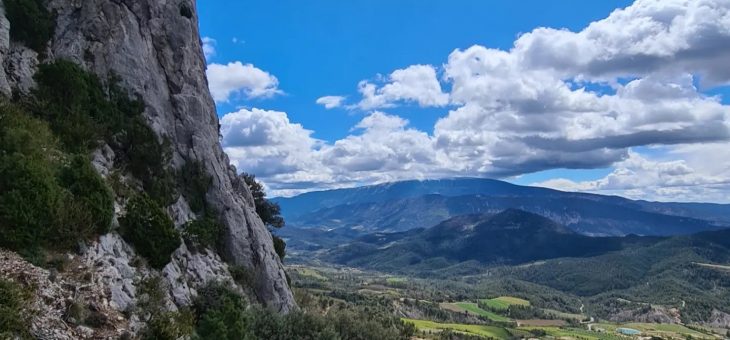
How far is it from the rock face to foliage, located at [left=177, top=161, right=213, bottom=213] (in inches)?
27.5

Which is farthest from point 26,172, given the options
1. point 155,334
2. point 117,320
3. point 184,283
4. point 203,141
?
point 203,141

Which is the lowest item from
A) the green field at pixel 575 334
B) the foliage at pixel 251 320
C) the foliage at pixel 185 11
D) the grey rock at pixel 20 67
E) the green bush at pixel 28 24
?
the green field at pixel 575 334

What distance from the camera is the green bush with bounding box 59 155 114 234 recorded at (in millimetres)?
21969

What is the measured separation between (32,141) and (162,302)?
30.7ft

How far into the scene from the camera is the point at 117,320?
61.2 feet

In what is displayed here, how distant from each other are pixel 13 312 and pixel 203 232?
18223 mm

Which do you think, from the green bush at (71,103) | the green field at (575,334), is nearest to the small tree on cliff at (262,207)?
the green bush at (71,103)

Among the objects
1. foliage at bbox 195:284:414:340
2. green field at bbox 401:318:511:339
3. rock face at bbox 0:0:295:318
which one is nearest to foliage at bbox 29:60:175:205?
rock face at bbox 0:0:295:318

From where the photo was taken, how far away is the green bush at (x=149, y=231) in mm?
24906

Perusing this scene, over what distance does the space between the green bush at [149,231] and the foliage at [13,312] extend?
9246 millimetres

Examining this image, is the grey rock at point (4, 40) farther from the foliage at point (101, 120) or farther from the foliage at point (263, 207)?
the foliage at point (263, 207)

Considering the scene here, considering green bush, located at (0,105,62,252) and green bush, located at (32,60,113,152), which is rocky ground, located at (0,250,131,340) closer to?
green bush, located at (0,105,62,252)

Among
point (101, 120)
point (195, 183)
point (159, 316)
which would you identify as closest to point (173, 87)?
point (195, 183)

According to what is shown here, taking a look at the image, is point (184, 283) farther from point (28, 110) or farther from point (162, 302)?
Answer: point (28, 110)
